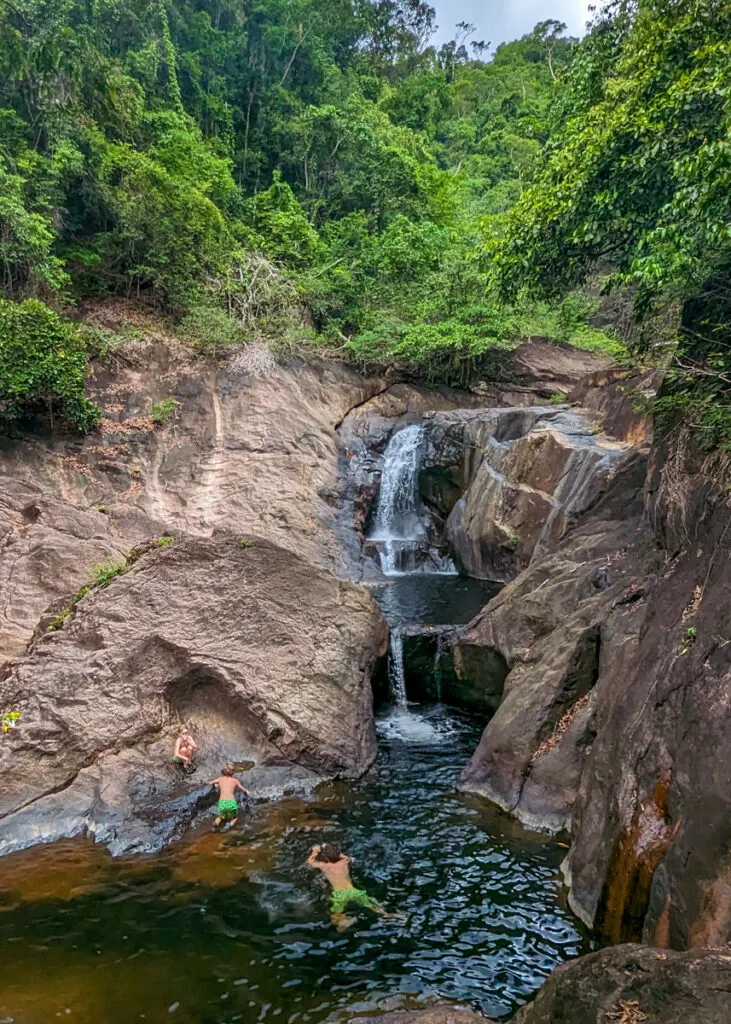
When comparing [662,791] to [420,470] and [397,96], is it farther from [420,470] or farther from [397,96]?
[397,96]

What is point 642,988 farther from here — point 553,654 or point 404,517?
point 404,517

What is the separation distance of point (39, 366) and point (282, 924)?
47.0ft

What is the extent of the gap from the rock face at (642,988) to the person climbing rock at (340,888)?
2.69 meters

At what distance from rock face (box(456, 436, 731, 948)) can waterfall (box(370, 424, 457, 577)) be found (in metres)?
8.56

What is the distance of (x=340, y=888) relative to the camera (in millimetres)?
6508

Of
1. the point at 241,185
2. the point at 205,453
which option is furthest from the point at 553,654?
the point at 241,185

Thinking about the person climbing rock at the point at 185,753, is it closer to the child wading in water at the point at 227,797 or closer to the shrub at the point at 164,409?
the child wading in water at the point at 227,797

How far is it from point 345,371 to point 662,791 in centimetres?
2013

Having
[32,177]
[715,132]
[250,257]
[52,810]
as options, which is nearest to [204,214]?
[250,257]

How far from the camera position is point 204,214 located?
21.5 metres

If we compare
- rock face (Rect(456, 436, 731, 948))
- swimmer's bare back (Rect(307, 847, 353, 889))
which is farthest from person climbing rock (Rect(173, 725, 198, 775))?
rock face (Rect(456, 436, 731, 948))

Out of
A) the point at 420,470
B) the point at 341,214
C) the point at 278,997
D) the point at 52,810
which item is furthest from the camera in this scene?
the point at 341,214

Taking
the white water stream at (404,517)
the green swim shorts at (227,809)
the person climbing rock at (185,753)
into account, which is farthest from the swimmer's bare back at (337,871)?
the white water stream at (404,517)

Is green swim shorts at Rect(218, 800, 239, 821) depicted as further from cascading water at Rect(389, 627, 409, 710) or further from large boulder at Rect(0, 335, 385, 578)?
large boulder at Rect(0, 335, 385, 578)
